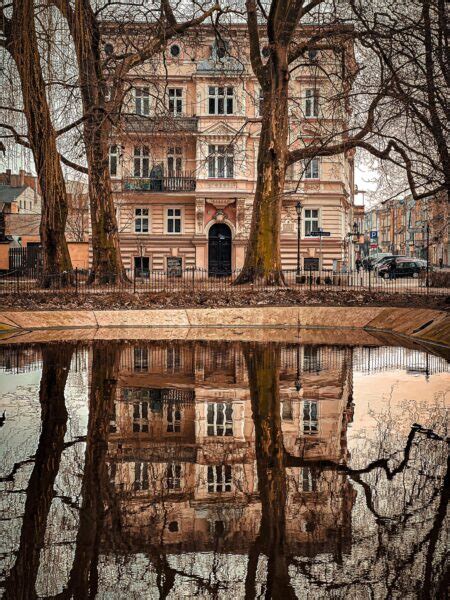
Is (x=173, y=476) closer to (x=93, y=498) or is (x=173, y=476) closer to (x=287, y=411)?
(x=93, y=498)

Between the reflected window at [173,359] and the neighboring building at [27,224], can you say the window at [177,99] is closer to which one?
the neighboring building at [27,224]

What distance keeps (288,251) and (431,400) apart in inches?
1577

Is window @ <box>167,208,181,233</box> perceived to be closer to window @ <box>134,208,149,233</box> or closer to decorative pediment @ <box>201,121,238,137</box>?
window @ <box>134,208,149,233</box>

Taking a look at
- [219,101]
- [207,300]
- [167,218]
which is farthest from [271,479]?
[219,101]


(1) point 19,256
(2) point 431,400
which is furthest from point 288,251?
(2) point 431,400

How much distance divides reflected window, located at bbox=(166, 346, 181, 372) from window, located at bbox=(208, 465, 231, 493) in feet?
20.7

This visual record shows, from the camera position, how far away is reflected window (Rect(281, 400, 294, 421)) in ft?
29.1

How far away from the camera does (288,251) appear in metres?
49.7

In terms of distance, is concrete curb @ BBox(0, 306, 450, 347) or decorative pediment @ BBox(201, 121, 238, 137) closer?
concrete curb @ BBox(0, 306, 450, 347)

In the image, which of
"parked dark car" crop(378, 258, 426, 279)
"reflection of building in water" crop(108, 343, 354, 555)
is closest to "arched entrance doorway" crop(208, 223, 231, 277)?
"parked dark car" crop(378, 258, 426, 279)

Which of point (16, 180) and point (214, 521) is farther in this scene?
point (16, 180)

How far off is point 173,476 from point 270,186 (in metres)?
22.9

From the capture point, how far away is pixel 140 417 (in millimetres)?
8836

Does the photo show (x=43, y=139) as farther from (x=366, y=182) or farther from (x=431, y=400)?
(x=431, y=400)
